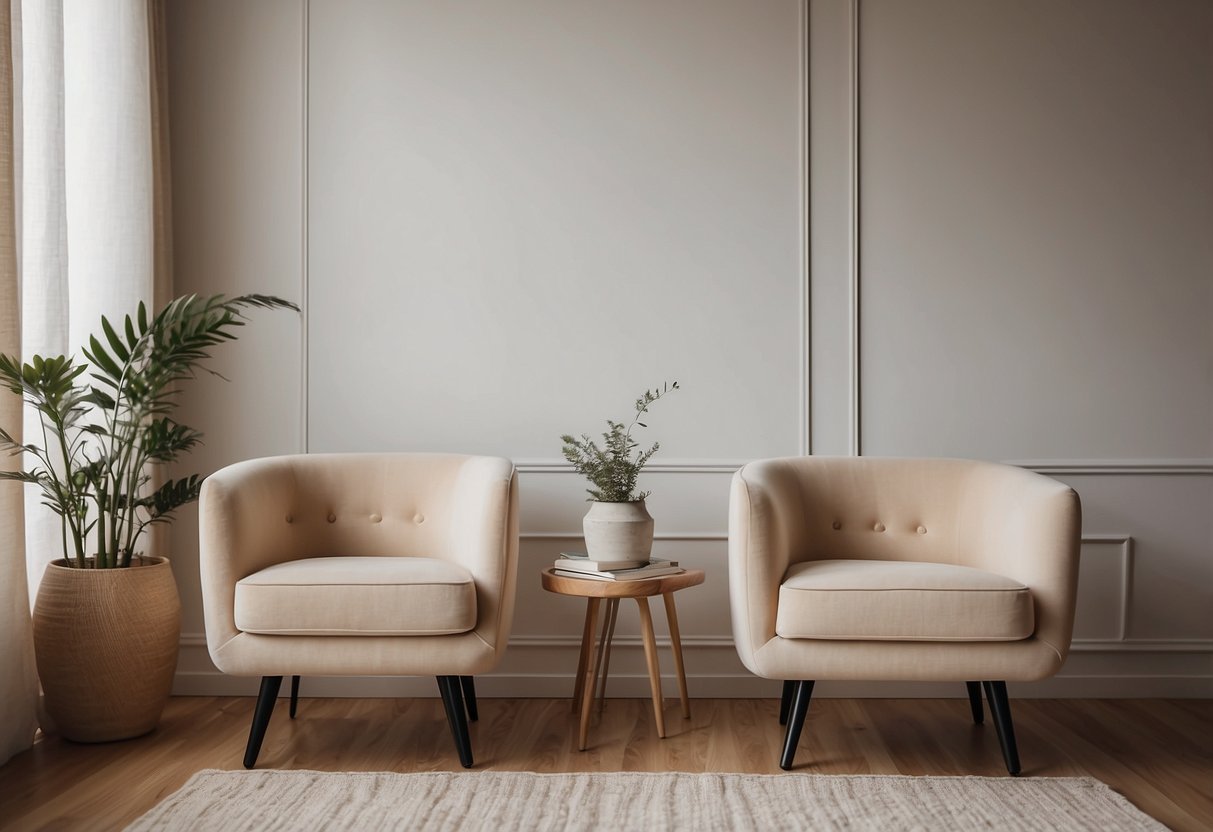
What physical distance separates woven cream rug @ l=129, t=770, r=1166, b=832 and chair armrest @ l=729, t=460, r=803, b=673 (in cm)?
34

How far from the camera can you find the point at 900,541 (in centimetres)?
276

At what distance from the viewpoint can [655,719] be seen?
2.78 metres

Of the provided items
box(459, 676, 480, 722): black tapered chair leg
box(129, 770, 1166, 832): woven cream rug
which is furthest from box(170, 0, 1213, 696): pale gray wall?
box(129, 770, 1166, 832): woven cream rug

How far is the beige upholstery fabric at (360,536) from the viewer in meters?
2.31

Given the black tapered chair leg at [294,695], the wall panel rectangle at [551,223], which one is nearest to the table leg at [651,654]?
the wall panel rectangle at [551,223]

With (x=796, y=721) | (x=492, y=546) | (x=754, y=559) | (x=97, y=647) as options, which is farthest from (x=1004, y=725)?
(x=97, y=647)

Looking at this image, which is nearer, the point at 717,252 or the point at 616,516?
the point at 616,516

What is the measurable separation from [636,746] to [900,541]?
941 mm

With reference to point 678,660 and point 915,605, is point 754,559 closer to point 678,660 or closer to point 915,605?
point 915,605

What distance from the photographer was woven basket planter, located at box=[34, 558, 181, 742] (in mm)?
2449

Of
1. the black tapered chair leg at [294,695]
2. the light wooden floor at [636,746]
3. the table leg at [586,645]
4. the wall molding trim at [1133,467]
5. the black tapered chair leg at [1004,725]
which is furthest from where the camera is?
the wall molding trim at [1133,467]

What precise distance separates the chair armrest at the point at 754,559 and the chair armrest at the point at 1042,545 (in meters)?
0.56

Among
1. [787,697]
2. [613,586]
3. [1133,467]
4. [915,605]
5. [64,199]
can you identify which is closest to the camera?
[915,605]

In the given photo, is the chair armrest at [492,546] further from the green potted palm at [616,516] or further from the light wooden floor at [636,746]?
the light wooden floor at [636,746]
